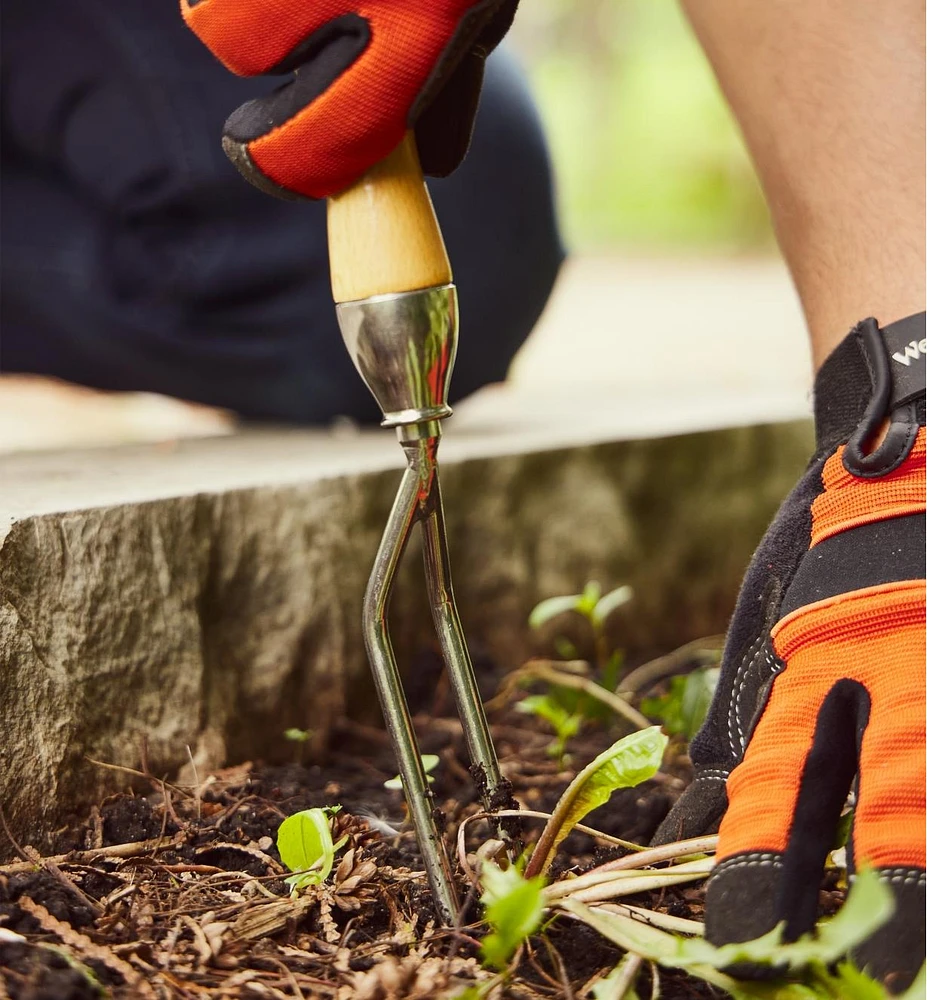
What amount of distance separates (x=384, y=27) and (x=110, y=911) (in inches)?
23.0

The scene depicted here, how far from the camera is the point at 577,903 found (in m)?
0.66

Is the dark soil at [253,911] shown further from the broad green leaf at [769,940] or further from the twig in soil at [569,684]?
the twig in soil at [569,684]

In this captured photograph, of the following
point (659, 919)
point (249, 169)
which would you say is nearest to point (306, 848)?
point (659, 919)

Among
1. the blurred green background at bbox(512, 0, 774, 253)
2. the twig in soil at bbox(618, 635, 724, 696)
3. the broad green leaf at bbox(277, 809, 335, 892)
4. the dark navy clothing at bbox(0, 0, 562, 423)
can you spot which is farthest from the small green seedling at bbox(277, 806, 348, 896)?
the blurred green background at bbox(512, 0, 774, 253)

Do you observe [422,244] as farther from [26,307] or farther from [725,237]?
[725,237]

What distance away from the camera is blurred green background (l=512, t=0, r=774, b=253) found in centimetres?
843

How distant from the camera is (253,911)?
70 centimetres

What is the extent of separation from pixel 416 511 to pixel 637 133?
893 centimetres

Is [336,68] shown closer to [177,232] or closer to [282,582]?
[282,582]

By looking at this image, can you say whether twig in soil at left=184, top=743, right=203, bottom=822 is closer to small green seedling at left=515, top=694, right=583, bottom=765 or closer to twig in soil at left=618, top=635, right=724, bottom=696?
small green seedling at left=515, top=694, right=583, bottom=765

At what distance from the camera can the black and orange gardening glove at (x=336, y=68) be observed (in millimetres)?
679

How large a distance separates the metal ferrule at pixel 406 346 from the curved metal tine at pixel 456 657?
1.9 inches

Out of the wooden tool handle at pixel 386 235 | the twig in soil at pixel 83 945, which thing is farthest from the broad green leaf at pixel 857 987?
the wooden tool handle at pixel 386 235

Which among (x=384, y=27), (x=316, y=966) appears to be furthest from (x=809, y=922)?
(x=384, y=27)
